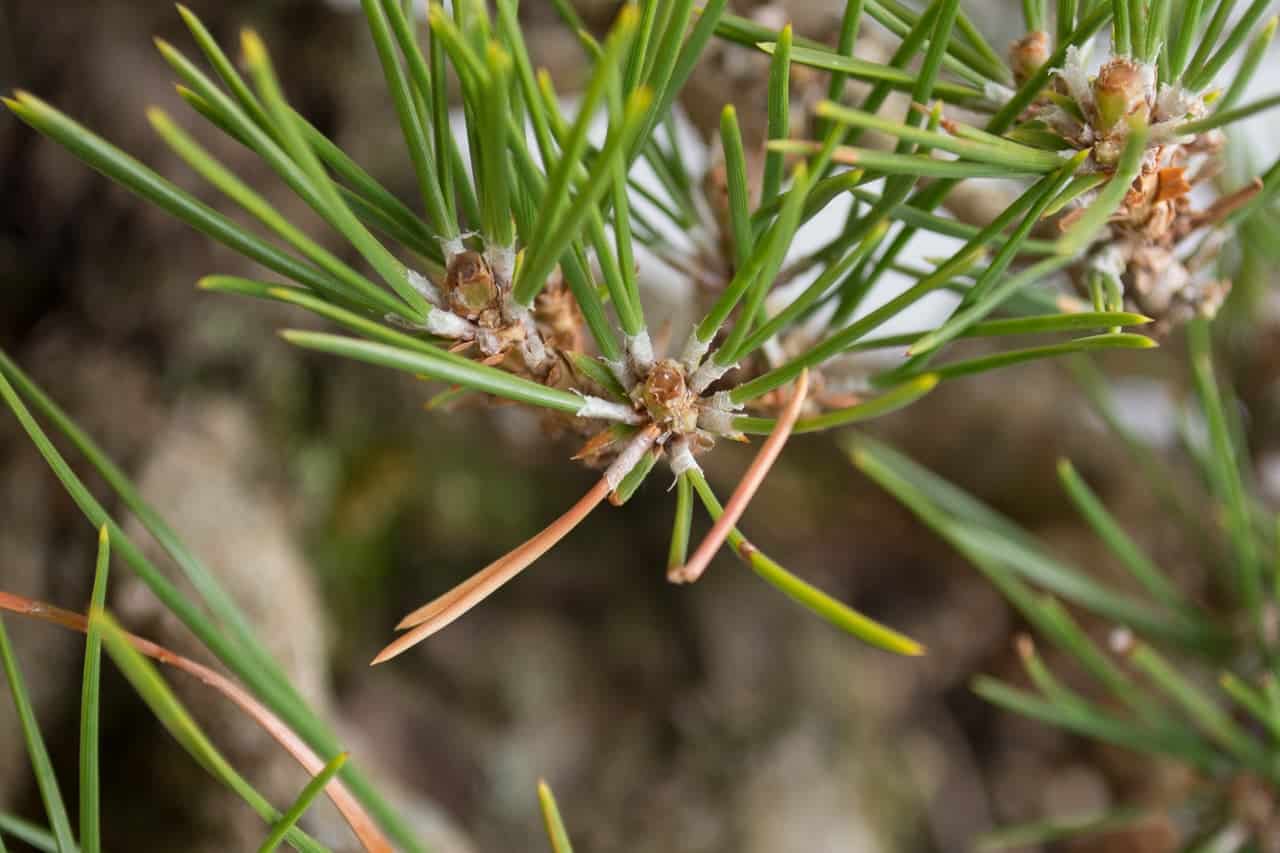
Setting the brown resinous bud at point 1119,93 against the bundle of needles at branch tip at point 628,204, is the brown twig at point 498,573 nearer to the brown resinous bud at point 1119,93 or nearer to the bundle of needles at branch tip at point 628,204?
the bundle of needles at branch tip at point 628,204

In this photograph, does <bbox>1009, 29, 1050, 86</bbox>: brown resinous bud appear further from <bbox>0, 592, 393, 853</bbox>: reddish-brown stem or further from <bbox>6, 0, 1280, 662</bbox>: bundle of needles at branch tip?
<bbox>0, 592, 393, 853</bbox>: reddish-brown stem

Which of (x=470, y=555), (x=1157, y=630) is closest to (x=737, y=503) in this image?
(x=1157, y=630)

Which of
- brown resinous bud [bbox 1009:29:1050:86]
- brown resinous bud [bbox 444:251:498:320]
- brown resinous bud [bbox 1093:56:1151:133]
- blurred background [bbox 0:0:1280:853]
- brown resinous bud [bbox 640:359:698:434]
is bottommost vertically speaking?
blurred background [bbox 0:0:1280:853]

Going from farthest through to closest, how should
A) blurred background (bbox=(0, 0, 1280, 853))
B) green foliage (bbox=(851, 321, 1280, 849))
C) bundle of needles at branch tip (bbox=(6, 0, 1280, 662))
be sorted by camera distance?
blurred background (bbox=(0, 0, 1280, 853)) < green foliage (bbox=(851, 321, 1280, 849)) < bundle of needles at branch tip (bbox=(6, 0, 1280, 662))

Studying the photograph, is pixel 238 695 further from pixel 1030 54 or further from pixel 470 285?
pixel 1030 54

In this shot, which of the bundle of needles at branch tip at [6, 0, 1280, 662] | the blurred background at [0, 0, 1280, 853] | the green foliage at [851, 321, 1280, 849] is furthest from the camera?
the blurred background at [0, 0, 1280, 853]

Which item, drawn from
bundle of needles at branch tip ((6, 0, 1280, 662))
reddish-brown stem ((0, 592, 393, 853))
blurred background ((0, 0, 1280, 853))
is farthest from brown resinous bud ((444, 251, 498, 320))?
blurred background ((0, 0, 1280, 853))
